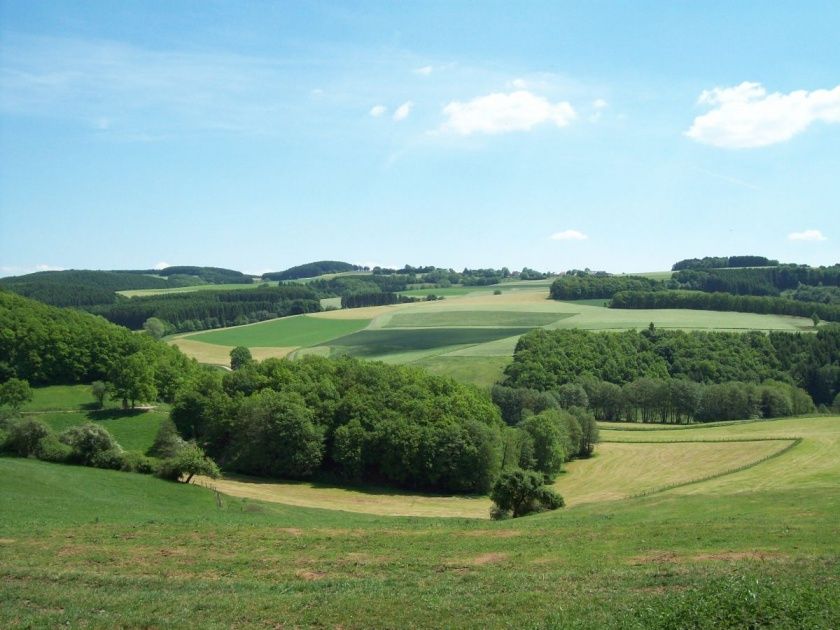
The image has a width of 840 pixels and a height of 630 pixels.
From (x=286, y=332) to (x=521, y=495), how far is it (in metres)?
113

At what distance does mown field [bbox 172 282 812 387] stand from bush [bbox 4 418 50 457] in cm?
6259

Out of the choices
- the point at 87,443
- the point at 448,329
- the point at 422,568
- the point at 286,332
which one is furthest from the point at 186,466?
the point at 286,332

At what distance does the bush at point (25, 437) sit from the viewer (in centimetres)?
5250

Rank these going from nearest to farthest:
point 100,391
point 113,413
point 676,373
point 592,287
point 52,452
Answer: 1. point 52,452
2. point 113,413
3. point 100,391
4. point 676,373
5. point 592,287

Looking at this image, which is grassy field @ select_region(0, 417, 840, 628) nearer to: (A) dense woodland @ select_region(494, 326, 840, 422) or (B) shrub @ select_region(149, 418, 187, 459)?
(B) shrub @ select_region(149, 418, 187, 459)

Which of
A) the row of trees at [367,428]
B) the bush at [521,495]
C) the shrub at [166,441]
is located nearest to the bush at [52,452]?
the shrub at [166,441]

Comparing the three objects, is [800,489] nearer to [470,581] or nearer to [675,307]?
[470,581]

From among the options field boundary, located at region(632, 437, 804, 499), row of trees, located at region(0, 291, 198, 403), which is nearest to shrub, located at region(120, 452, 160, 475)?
row of trees, located at region(0, 291, 198, 403)

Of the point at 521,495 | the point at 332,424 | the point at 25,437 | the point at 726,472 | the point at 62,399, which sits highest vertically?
the point at 25,437

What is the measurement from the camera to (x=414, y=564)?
2369cm

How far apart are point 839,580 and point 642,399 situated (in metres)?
83.0

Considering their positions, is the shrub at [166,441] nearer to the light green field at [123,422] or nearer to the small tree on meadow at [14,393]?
the light green field at [123,422]

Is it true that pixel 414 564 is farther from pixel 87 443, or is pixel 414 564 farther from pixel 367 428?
pixel 367 428

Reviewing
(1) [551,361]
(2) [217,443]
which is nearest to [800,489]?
(2) [217,443]
